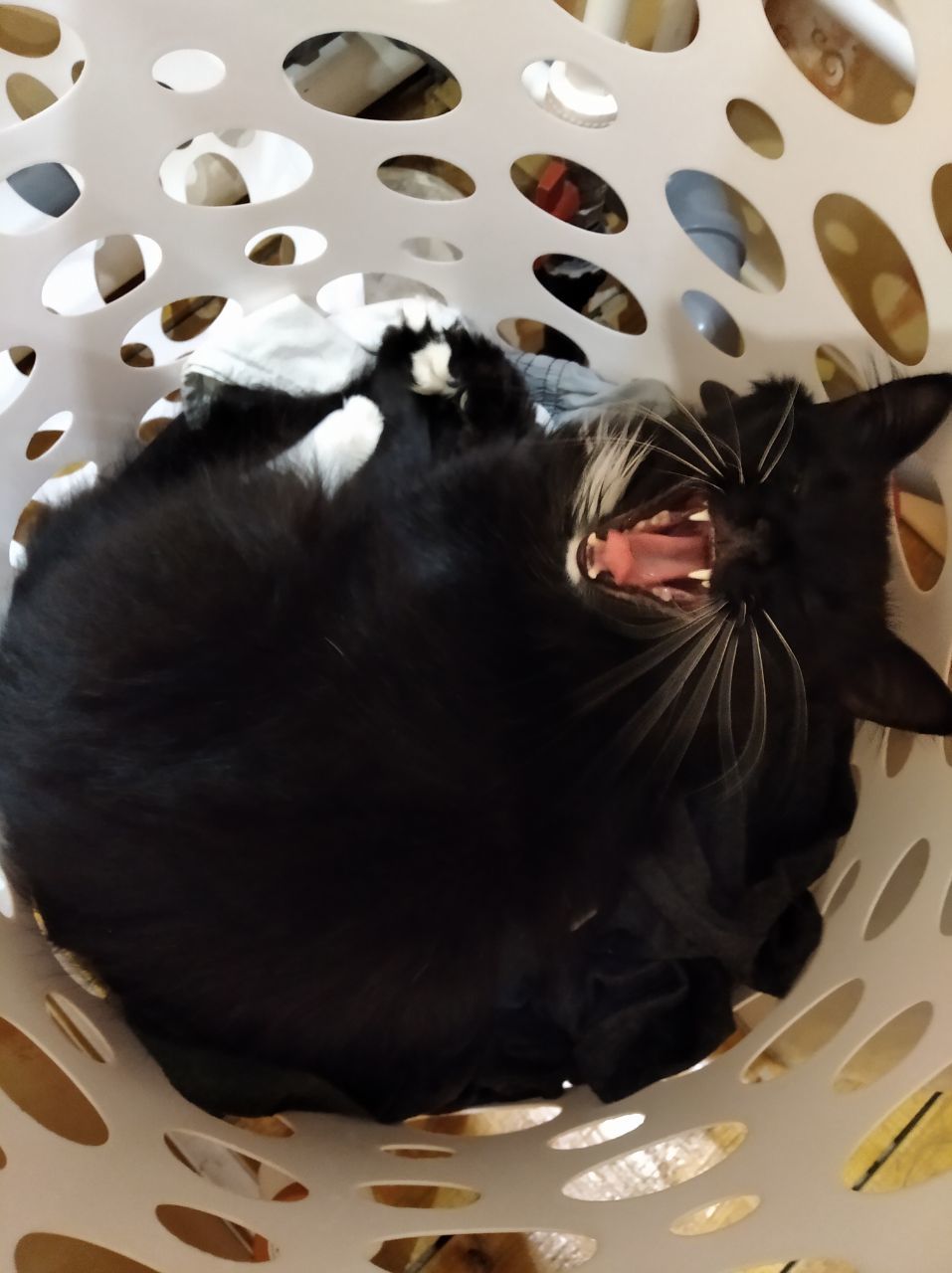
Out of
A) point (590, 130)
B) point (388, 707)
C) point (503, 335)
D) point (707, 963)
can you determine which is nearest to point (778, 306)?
point (590, 130)

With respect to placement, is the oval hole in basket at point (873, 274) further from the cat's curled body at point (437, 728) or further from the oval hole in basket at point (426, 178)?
the oval hole in basket at point (426, 178)

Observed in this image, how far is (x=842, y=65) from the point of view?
1.04 meters

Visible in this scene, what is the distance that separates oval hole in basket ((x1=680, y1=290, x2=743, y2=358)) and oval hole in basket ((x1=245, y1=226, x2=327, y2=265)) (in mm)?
459

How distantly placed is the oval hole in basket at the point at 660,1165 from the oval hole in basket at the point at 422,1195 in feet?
0.45

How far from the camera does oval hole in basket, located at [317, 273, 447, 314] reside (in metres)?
1.38

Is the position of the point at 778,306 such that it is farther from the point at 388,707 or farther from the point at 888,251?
the point at 388,707

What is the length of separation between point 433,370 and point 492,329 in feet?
0.54

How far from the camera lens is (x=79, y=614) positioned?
3.18ft

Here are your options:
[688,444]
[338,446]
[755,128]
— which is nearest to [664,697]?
[688,444]

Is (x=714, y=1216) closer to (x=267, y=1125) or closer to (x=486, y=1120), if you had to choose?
(x=486, y=1120)

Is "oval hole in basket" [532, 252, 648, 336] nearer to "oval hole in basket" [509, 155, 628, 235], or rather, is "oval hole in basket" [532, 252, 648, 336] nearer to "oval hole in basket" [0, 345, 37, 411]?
"oval hole in basket" [509, 155, 628, 235]

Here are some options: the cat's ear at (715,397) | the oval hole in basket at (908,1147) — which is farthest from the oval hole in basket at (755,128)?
the oval hole in basket at (908,1147)

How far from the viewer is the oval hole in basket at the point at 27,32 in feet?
3.95

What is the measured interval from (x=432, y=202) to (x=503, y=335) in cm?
23
